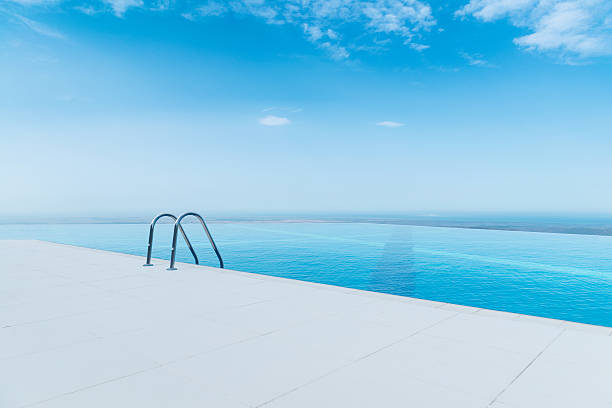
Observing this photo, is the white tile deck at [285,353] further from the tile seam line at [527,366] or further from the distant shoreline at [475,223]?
the distant shoreline at [475,223]

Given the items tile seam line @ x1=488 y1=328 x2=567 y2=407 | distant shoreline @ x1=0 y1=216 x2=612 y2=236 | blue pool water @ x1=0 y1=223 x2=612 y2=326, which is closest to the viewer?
tile seam line @ x1=488 y1=328 x2=567 y2=407

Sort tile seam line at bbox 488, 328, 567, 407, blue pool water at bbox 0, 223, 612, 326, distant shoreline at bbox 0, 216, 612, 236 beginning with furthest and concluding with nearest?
distant shoreline at bbox 0, 216, 612, 236 → blue pool water at bbox 0, 223, 612, 326 → tile seam line at bbox 488, 328, 567, 407

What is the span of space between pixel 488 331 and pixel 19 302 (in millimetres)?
5004

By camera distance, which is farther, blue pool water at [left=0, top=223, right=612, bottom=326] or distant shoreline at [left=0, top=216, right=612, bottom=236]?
distant shoreline at [left=0, top=216, right=612, bottom=236]

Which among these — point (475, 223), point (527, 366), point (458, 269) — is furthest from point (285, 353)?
point (475, 223)

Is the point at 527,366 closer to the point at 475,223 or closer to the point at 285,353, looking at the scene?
the point at 285,353

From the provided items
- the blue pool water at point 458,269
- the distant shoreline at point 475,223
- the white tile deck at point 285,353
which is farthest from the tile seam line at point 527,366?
the distant shoreline at point 475,223

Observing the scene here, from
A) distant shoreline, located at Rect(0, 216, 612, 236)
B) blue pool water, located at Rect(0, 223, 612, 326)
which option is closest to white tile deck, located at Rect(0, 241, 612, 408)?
blue pool water, located at Rect(0, 223, 612, 326)

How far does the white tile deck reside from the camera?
2115 mm

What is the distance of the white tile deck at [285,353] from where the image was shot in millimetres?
2115

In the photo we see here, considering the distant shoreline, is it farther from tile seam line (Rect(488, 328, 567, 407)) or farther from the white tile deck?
the white tile deck

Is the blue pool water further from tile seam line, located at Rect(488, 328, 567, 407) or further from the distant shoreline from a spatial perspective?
the distant shoreline

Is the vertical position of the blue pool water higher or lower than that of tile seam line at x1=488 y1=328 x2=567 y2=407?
lower

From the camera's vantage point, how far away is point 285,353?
2.74 metres
